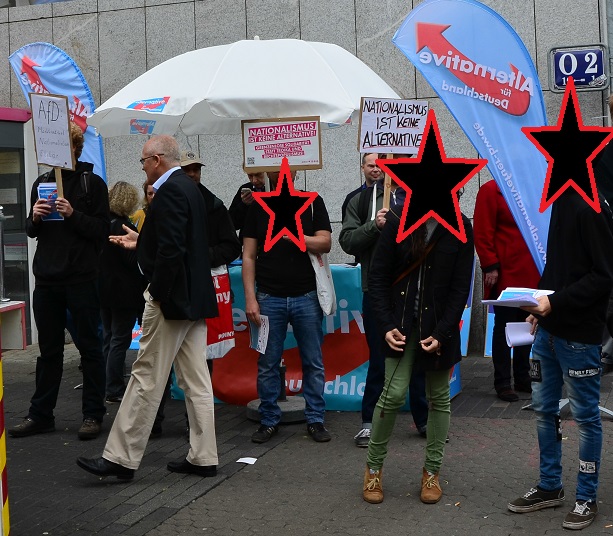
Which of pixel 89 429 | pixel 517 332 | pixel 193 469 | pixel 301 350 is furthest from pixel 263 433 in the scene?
pixel 517 332

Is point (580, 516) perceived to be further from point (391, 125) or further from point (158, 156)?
point (158, 156)

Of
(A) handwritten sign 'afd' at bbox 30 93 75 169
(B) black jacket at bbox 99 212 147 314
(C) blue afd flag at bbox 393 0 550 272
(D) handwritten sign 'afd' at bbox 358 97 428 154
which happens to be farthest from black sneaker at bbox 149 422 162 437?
(C) blue afd flag at bbox 393 0 550 272

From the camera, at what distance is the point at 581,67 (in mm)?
9828

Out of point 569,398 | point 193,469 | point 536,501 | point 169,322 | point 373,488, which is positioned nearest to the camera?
point 569,398

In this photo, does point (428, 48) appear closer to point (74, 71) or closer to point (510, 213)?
point (510, 213)

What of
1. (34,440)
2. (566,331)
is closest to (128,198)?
(34,440)

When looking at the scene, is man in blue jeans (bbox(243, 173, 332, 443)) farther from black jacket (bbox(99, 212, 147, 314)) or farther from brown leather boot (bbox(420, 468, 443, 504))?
brown leather boot (bbox(420, 468, 443, 504))

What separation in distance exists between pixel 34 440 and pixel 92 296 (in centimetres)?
111

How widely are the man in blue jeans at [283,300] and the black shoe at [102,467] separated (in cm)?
122

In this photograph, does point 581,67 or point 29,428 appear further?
point 581,67

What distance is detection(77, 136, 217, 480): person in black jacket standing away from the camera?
19.0 ft

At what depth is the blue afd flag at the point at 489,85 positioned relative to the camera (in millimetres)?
7145

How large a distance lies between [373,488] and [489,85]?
3307mm

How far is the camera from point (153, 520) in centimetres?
525
